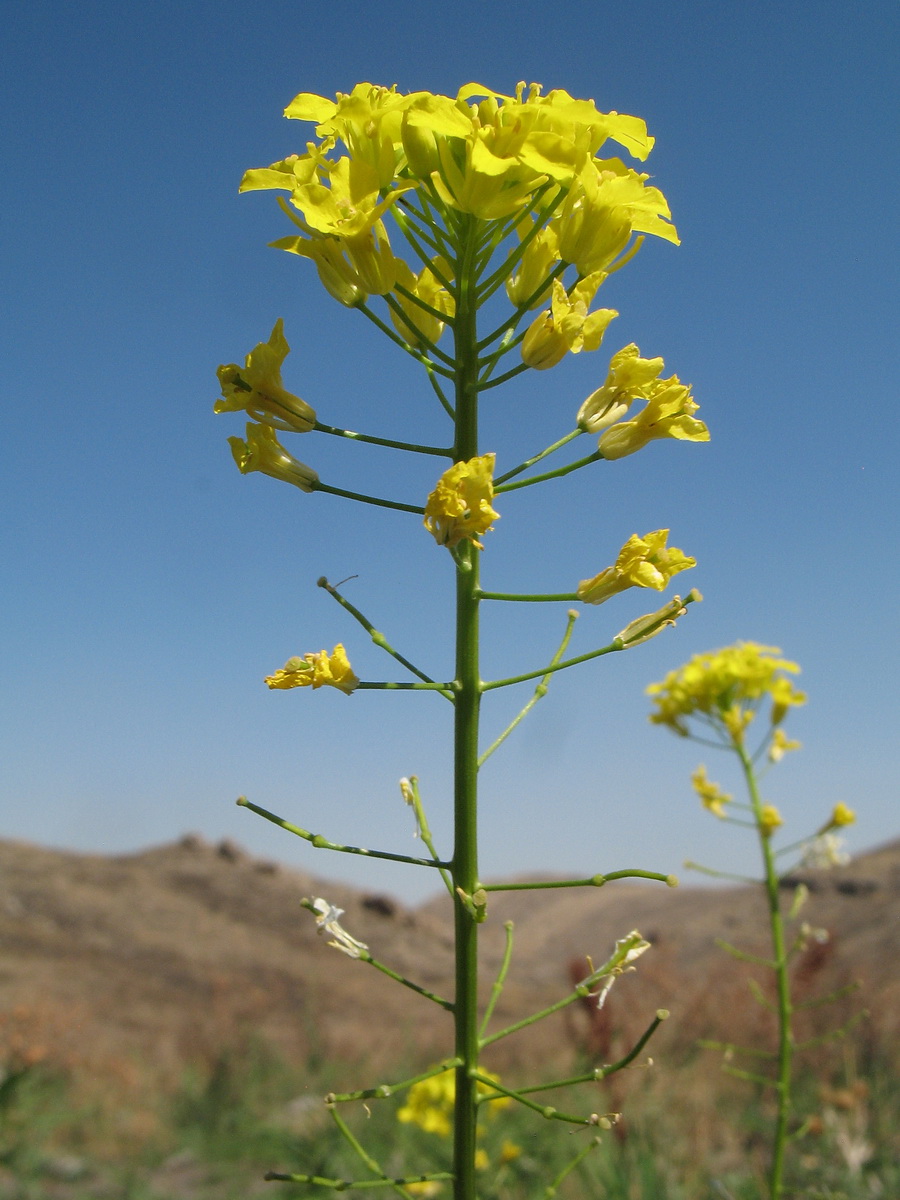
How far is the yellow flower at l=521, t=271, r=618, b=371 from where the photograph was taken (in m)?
1.83

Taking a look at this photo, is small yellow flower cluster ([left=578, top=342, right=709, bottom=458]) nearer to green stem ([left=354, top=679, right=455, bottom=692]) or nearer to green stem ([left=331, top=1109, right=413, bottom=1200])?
green stem ([left=354, top=679, right=455, bottom=692])

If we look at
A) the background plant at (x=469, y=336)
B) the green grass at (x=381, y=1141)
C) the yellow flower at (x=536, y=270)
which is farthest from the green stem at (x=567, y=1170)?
the green grass at (x=381, y=1141)

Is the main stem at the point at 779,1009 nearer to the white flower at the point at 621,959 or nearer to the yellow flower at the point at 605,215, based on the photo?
the white flower at the point at 621,959

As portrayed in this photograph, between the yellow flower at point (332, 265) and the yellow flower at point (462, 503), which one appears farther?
the yellow flower at point (332, 265)

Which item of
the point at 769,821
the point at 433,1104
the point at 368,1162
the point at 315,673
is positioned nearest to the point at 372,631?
the point at 315,673

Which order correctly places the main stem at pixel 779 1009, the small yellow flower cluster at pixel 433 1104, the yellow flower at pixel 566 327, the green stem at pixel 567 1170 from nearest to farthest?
Answer: the green stem at pixel 567 1170 < the yellow flower at pixel 566 327 < the main stem at pixel 779 1009 < the small yellow flower cluster at pixel 433 1104

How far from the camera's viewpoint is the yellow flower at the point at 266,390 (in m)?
1.87

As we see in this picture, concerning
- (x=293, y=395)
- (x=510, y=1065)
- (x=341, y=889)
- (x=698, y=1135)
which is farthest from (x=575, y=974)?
(x=341, y=889)

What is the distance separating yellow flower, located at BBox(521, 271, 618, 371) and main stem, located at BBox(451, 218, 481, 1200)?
15 cm

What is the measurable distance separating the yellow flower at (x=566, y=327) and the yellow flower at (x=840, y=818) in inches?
136

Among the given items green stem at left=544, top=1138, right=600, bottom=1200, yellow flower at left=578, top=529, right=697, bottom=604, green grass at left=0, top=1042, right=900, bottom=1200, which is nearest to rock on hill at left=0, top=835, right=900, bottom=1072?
green grass at left=0, top=1042, right=900, bottom=1200

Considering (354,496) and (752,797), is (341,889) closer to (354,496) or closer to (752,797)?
(752,797)

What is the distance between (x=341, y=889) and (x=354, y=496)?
16463mm

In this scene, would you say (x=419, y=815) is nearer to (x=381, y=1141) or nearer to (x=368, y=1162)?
(x=368, y=1162)
